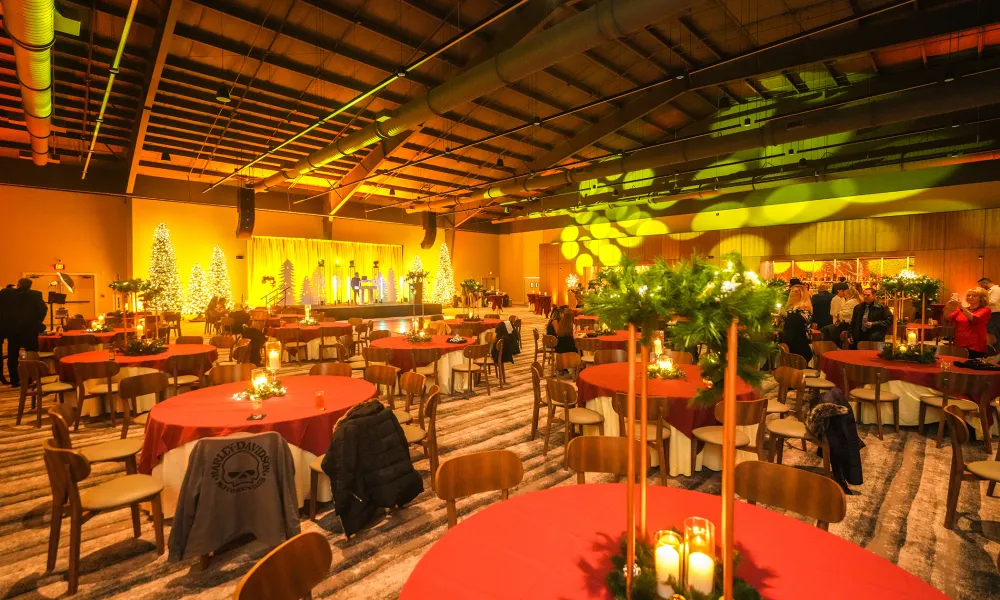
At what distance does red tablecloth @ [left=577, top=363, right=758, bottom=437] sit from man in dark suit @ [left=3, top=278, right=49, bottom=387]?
9.01 meters

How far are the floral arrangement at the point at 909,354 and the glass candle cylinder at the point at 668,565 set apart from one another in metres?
6.04

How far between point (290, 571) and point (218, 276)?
16498 millimetres


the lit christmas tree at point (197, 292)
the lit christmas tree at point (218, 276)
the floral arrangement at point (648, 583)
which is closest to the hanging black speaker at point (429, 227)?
the lit christmas tree at point (218, 276)

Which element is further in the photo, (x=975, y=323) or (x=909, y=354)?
(x=975, y=323)

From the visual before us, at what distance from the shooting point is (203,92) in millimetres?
9422

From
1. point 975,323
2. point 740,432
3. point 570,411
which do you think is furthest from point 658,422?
point 975,323

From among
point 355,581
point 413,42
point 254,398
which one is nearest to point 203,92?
point 413,42

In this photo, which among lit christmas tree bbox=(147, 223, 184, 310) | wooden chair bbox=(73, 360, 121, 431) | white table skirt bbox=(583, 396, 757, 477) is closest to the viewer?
white table skirt bbox=(583, 396, 757, 477)

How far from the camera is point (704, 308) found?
1.17 metres

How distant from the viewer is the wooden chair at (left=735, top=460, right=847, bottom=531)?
82.3 inches

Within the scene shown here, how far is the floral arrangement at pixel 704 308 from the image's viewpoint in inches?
44.9

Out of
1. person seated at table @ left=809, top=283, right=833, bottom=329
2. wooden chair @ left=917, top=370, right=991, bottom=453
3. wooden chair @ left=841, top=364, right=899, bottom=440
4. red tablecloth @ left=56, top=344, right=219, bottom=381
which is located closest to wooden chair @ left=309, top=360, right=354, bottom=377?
red tablecloth @ left=56, top=344, right=219, bottom=381

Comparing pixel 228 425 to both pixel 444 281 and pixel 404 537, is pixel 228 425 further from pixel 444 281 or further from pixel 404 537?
pixel 444 281

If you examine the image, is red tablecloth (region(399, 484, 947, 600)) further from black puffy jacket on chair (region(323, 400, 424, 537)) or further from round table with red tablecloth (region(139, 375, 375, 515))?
round table with red tablecloth (region(139, 375, 375, 515))
